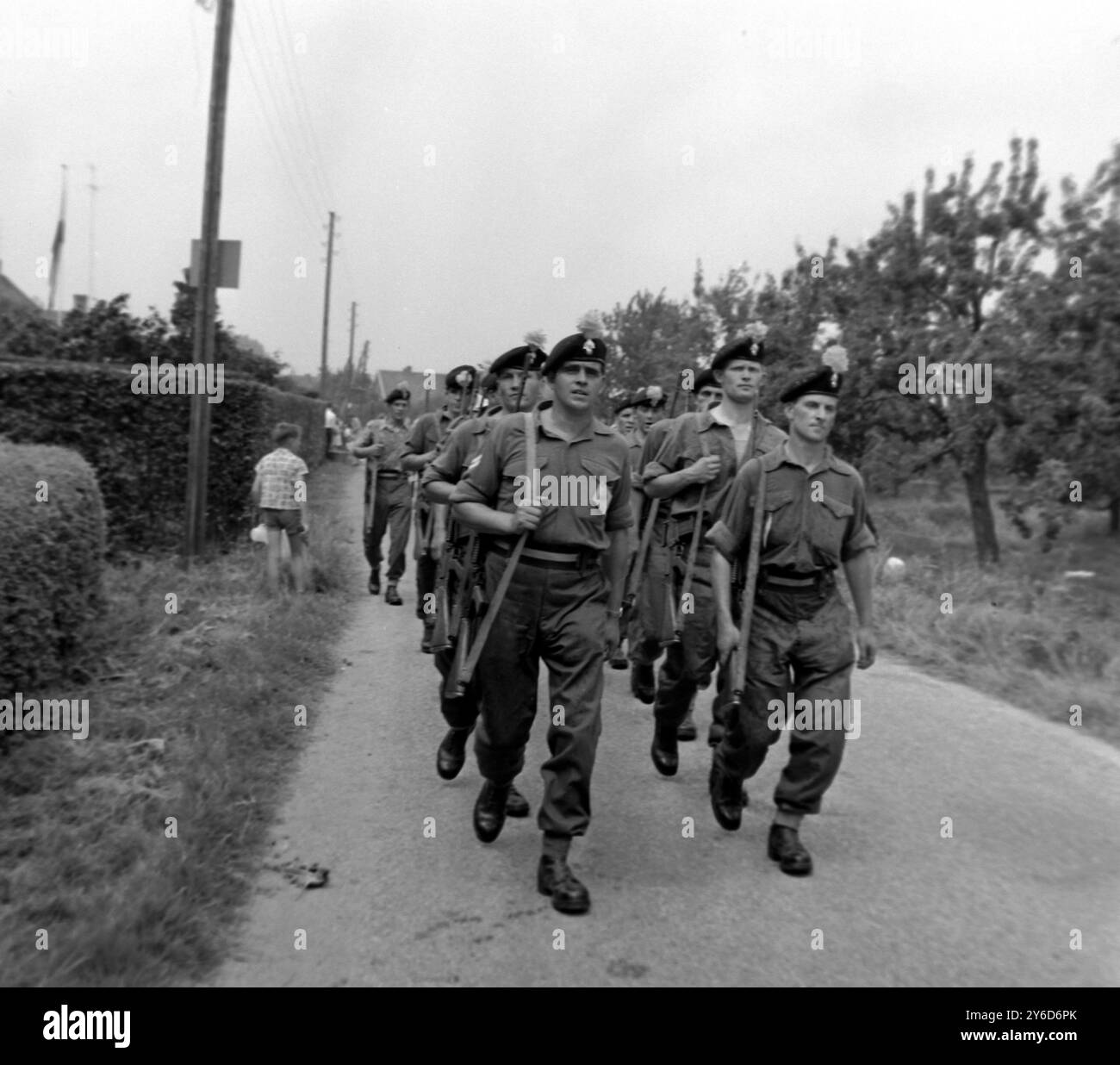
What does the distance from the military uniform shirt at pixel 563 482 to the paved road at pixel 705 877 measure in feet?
4.45

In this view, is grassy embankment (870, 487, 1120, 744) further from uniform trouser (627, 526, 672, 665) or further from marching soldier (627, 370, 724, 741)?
uniform trouser (627, 526, 672, 665)

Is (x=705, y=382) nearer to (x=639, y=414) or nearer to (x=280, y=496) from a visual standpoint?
(x=639, y=414)

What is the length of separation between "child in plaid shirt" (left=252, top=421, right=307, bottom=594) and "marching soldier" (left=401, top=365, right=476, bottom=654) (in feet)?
4.44

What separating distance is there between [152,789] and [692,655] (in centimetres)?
260

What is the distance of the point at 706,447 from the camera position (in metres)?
5.52

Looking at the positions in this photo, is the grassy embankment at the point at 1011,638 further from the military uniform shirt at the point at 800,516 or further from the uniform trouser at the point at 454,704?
the uniform trouser at the point at 454,704

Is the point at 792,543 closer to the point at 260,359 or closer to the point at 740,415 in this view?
the point at 740,415

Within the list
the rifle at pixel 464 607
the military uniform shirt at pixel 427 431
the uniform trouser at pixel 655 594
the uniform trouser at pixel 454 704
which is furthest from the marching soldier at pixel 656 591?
the military uniform shirt at pixel 427 431

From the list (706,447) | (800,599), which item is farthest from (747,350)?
(800,599)

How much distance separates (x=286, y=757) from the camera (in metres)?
5.56

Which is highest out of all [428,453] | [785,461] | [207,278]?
[207,278]

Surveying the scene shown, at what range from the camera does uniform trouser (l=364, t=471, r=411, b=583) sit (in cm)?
1048

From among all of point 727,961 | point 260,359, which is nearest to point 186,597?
point 727,961

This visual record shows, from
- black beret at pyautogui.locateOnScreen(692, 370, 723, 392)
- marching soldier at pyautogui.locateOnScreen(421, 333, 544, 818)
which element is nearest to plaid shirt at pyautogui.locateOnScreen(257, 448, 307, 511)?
black beret at pyautogui.locateOnScreen(692, 370, 723, 392)
